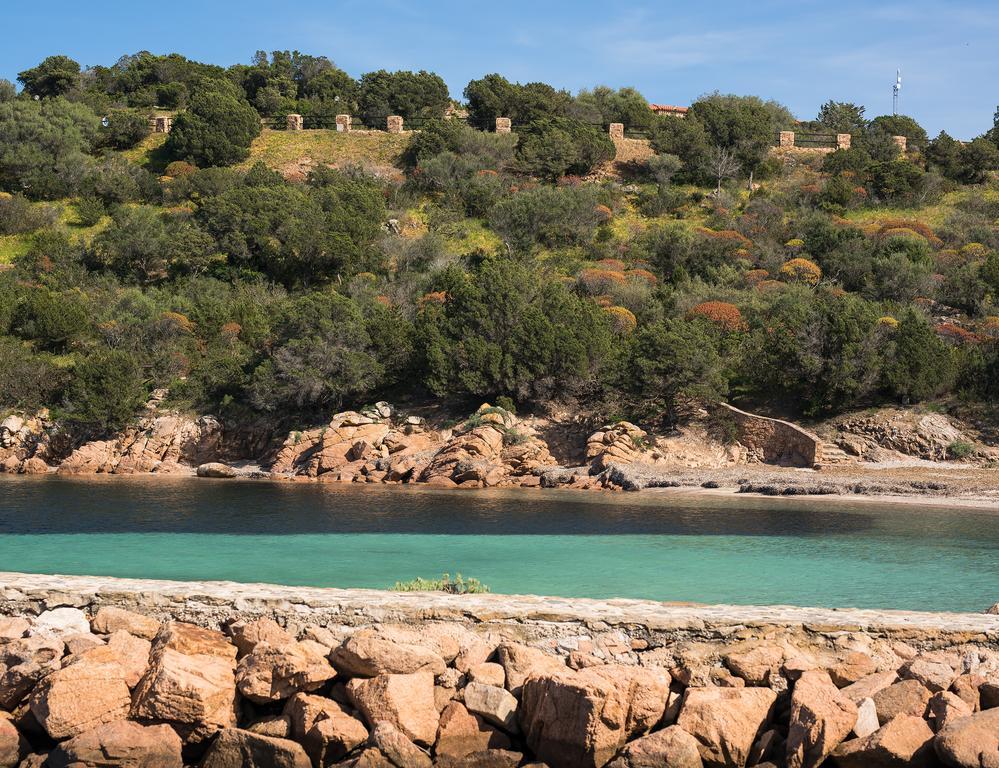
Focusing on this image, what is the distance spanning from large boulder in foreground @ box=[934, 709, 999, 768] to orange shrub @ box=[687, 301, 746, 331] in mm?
34314

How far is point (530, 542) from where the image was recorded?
22078 mm

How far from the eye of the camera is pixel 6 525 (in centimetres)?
2411

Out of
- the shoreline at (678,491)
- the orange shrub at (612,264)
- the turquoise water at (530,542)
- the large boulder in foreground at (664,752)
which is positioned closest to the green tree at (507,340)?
the shoreline at (678,491)

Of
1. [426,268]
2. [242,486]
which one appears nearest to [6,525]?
[242,486]

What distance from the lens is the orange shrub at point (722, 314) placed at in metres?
43.3

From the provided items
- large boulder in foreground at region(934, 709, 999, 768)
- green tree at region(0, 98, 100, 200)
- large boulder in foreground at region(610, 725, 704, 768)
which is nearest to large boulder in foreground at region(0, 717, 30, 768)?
large boulder in foreground at region(610, 725, 704, 768)

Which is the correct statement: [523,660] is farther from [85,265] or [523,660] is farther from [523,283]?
[85,265]

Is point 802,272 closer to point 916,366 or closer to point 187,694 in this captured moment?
point 916,366

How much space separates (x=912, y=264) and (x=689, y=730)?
45.9 meters

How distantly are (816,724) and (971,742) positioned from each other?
126cm

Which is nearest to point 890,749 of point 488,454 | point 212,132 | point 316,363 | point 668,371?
point 488,454

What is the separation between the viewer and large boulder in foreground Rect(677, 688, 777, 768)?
957cm

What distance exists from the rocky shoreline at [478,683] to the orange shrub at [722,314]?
3221 cm

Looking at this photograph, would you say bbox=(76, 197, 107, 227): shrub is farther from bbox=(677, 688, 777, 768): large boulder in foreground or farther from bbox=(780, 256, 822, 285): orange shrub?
bbox=(677, 688, 777, 768): large boulder in foreground
